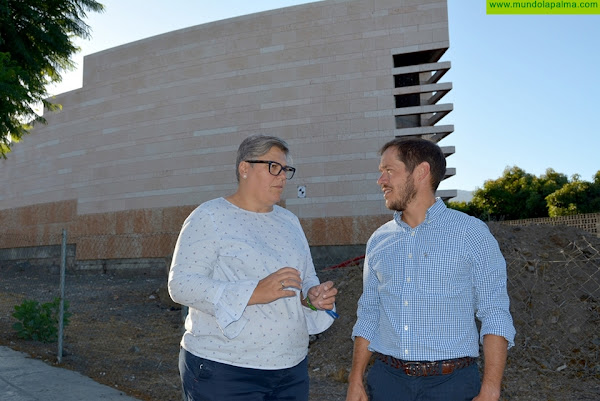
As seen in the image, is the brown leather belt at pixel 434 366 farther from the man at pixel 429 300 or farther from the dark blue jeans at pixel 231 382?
the dark blue jeans at pixel 231 382

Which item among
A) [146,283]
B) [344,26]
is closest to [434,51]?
[344,26]

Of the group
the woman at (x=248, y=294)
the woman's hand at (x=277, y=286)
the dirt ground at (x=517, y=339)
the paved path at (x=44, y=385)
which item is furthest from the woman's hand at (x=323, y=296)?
the dirt ground at (x=517, y=339)

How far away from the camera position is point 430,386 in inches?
96.5

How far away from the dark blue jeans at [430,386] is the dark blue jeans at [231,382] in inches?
16.4

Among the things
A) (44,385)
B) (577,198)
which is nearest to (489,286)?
(44,385)

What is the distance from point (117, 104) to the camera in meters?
23.3

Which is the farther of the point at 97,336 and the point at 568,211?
the point at 568,211

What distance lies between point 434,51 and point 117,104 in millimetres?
12318

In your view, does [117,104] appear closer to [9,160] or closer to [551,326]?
[9,160]

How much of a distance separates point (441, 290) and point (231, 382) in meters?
0.96

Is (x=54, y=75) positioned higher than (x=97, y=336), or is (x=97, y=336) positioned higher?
(x=54, y=75)

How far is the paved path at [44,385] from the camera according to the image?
614 centimetres

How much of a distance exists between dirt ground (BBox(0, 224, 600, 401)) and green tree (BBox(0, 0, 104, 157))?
5.67m

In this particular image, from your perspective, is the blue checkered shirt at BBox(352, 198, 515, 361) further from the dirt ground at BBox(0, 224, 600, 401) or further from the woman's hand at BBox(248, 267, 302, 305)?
the dirt ground at BBox(0, 224, 600, 401)
